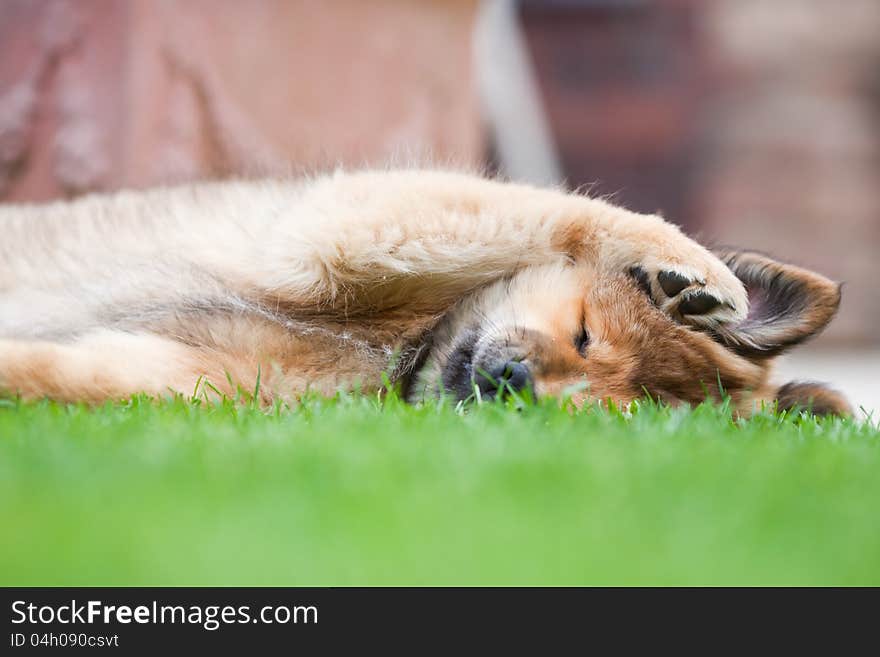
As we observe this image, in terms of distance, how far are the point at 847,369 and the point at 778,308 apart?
15.1 ft

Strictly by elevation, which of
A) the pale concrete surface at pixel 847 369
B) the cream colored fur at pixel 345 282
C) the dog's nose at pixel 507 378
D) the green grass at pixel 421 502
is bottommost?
the green grass at pixel 421 502

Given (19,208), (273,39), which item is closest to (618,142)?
(273,39)

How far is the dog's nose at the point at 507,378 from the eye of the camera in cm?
269

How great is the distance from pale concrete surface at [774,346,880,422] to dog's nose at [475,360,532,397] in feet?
10.2

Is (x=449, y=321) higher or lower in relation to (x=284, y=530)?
higher

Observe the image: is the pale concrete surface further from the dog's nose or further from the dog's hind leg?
the dog's hind leg

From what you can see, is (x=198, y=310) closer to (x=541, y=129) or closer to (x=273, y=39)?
(x=273, y=39)

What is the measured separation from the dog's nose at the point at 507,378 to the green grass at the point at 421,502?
1.00 ft

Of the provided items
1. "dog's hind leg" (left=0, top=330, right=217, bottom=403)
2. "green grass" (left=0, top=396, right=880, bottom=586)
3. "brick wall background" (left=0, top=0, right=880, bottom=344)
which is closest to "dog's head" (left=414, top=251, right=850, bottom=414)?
"green grass" (left=0, top=396, right=880, bottom=586)

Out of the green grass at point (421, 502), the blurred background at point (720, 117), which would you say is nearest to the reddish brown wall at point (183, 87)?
the blurred background at point (720, 117)

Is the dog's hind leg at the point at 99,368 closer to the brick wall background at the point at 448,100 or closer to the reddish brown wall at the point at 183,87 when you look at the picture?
the brick wall background at the point at 448,100

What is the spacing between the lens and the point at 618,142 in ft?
29.1

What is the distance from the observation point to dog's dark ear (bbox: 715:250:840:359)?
2.98m
